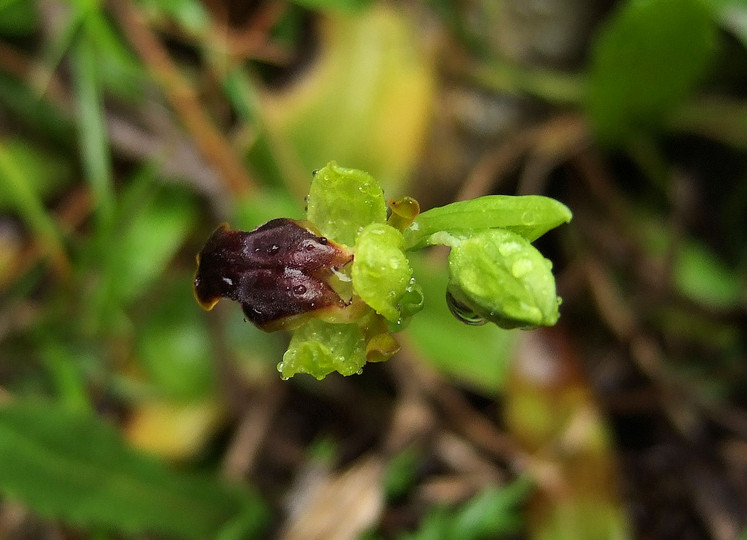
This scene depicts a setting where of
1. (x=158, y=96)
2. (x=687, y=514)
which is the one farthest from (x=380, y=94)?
(x=687, y=514)

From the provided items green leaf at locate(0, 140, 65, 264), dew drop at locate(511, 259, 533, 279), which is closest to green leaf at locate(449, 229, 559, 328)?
dew drop at locate(511, 259, 533, 279)

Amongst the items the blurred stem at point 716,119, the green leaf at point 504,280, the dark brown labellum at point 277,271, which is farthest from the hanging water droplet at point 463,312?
the blurred stem at point 716,119

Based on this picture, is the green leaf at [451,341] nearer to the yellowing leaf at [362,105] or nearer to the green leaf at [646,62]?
the yellowing leaf at [362,105]

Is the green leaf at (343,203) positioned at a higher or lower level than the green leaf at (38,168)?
lower

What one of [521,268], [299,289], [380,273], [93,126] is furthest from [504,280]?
[93,126]

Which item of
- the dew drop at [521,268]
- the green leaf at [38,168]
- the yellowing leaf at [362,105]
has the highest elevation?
the green leaf at [38,168]

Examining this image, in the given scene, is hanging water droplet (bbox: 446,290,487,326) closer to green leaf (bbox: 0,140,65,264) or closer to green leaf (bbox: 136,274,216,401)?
green leaf (bbox: 136,274,216,401)
